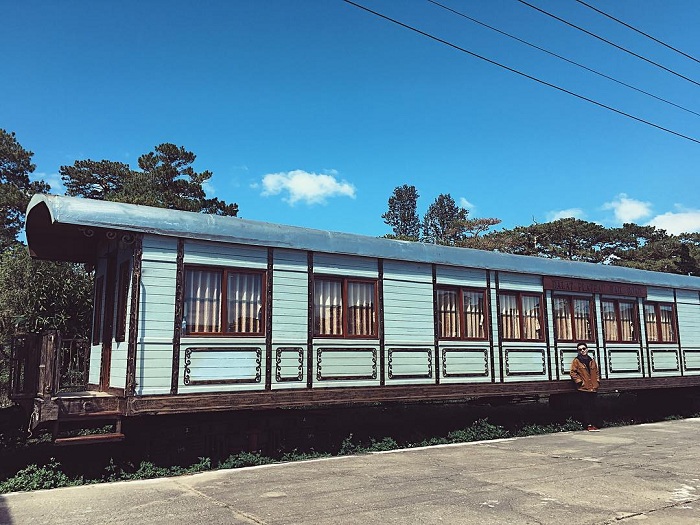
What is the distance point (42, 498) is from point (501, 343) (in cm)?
857

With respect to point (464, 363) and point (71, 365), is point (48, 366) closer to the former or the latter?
point (71, 365)

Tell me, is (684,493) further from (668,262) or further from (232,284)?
(668,262)

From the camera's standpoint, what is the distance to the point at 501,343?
12.0 m

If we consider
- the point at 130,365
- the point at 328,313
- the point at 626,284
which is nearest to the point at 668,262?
the point at 626,284

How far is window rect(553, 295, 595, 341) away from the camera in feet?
42.8

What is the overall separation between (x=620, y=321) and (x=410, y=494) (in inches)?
374

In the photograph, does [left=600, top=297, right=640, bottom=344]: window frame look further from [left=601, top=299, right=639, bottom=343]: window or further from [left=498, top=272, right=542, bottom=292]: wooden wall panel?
[left=498, top=272, right=542, bottom=292]: wooden wall panel

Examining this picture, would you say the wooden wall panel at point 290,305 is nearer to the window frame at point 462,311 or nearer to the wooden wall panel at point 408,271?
the wooden wall panel at point 408,271

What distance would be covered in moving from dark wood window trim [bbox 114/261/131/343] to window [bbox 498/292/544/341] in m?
7.36

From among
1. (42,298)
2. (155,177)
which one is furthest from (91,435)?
(155,177)

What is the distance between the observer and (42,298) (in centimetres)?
1529

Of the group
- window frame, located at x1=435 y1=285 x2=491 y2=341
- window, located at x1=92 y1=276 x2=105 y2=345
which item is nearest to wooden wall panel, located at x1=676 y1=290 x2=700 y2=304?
window frame, located at x1=435 y1=285 x2=491 y2=341

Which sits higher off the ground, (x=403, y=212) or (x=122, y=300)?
(x=403, y=212)

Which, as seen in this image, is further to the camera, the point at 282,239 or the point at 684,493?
the point at 282,239
